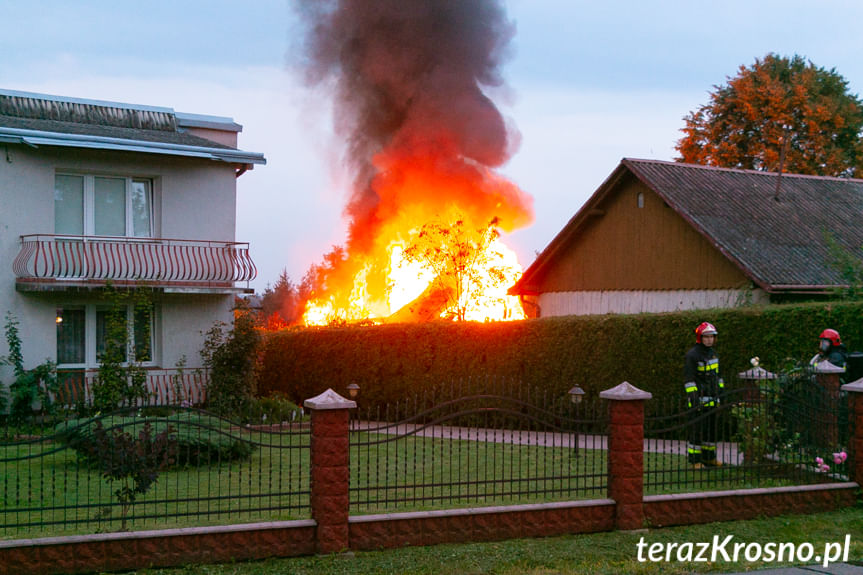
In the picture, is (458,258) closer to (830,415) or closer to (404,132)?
(404,132)

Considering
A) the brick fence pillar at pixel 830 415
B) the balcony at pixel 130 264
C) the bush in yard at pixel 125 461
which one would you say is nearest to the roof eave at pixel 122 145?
the balcony at pixel 130 264

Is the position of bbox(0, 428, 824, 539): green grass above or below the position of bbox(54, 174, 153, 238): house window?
below

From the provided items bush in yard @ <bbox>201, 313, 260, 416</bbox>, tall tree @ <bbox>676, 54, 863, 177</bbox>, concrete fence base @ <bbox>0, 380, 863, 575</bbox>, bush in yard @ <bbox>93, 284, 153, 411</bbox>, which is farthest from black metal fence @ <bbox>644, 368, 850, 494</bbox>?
tall tree @ <bbox>676, 54, 863, 177</bbox>

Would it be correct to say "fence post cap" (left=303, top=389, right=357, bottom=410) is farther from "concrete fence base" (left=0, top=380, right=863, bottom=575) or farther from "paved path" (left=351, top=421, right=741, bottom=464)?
"paved path" (left=351, top=421, right=741, bottom=464)


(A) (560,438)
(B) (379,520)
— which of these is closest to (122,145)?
(A) (560,438)

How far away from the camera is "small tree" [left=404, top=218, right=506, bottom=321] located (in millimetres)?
28266

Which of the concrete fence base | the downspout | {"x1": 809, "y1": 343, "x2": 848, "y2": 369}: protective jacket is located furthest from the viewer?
the downspout

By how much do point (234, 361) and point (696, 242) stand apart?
36.4 ft

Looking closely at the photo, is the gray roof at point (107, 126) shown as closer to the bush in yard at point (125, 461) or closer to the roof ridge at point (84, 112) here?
the roof ridge at point (84, 112)

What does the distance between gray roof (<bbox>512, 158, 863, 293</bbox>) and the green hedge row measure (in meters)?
4.04

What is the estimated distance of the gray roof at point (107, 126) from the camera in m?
19.1

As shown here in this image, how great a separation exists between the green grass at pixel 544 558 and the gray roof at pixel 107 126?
45.2 ft

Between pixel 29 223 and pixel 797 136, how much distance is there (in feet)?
98.9

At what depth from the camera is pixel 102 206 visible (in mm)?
20547
